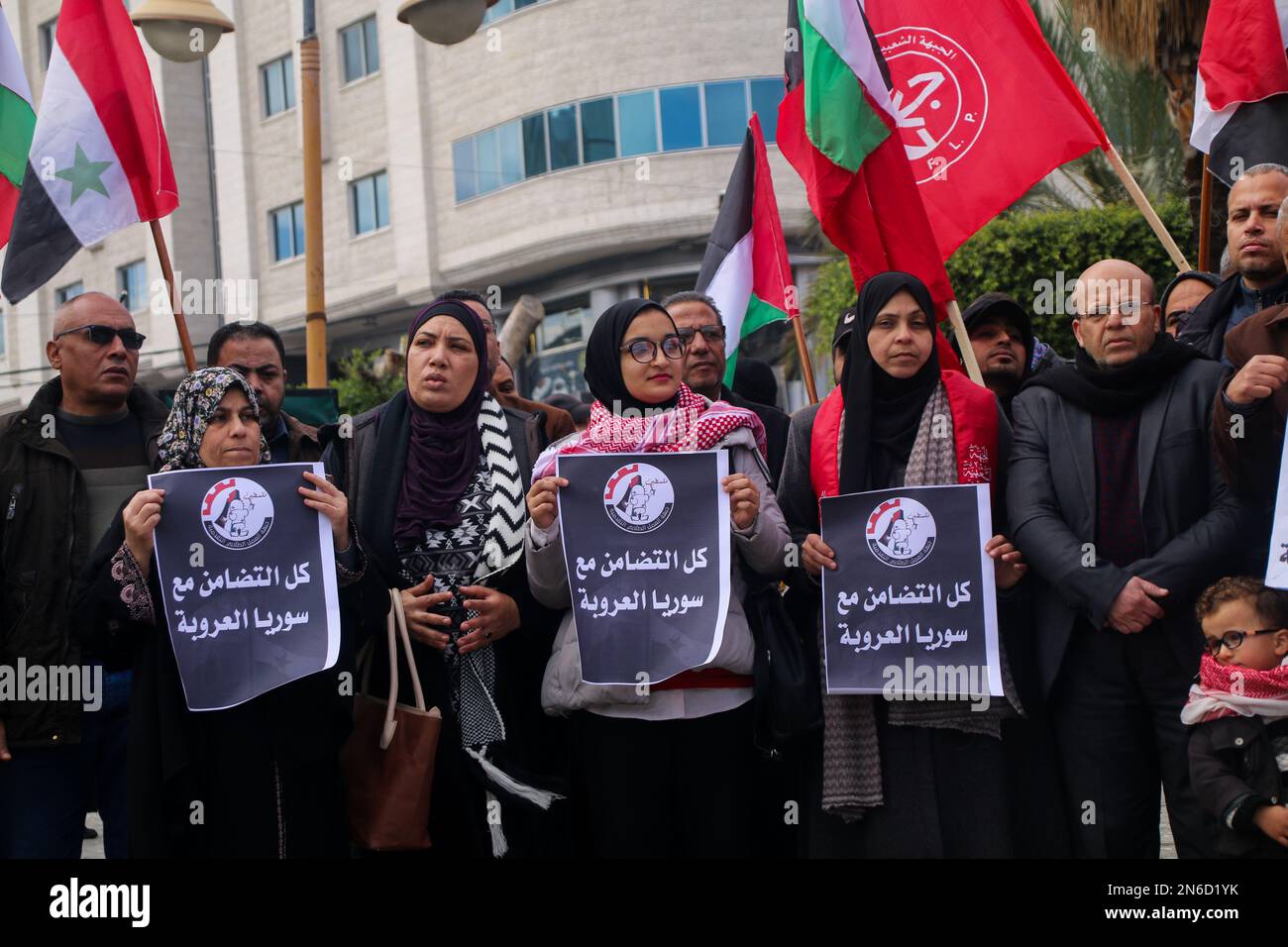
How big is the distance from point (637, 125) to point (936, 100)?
1858 cm

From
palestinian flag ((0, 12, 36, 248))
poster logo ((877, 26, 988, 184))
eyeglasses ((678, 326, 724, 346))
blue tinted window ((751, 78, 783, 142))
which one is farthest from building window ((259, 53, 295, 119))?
eyeglasses ((678, 326, 724, 346))

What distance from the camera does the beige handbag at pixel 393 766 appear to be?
4078 mm

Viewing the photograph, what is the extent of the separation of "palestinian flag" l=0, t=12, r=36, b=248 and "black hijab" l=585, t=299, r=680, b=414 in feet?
9.55

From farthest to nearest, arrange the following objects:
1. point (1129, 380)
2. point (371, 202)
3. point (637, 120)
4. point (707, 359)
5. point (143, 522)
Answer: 1. point (371, 202)
2. point (637, 120)
3. point (707, 359)
4. point (1129, 380)
5. point (143, 522)

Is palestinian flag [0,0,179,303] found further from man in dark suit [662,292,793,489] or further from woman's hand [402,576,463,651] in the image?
woman's hand [402,576,463,651]

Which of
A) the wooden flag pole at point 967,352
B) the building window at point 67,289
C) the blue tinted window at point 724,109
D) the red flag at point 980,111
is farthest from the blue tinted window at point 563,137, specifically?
the wooden flag pole at point 967,352

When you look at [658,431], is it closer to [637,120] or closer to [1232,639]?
[1232,639]

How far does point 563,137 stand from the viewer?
2459cm

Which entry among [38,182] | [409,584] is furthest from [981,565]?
[38,182]

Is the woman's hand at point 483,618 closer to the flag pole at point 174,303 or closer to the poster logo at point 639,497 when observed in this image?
the poster logo at point 639,497

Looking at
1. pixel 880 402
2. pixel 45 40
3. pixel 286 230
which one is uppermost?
pixel 45 40

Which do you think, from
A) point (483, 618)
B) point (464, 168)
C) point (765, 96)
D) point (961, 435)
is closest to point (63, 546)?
point (483, 618)

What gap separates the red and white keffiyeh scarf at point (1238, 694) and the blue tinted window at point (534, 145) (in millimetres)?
22130

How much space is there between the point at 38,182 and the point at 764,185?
11.2 ft
